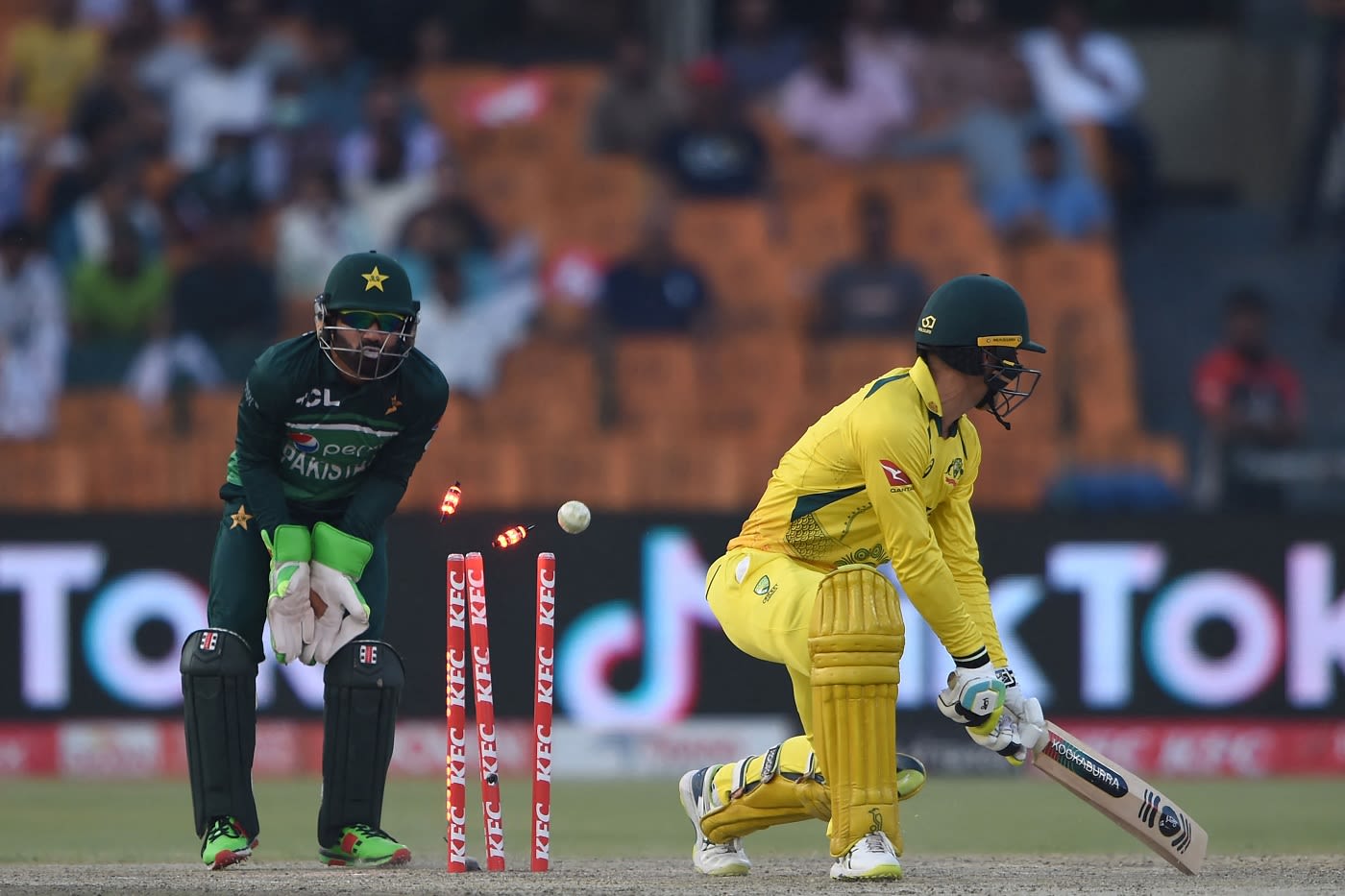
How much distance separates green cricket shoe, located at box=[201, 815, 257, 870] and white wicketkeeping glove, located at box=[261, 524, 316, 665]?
49 cm

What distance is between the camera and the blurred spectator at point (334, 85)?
13.7 meters

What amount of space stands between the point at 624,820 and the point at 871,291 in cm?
480

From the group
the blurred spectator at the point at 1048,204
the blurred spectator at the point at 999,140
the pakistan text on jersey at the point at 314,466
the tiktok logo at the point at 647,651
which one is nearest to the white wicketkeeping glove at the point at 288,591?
the pakistan text on jersey at the point at 314,466

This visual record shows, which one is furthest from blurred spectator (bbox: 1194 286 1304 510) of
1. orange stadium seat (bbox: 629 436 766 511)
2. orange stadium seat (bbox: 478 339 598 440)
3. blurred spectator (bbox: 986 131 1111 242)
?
orange stadium seat (bbox: 478 339 598 440)

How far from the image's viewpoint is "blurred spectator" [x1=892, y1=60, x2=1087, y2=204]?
13.5 metres

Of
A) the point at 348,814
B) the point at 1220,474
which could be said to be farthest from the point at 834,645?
the point at 1220,474

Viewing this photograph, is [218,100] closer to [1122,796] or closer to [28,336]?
[28,336]

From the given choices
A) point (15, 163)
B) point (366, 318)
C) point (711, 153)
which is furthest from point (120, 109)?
point (366, 318)

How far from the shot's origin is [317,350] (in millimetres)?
6059

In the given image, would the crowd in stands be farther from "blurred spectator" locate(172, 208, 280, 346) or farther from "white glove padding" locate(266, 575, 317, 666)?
"white glove padding" locate(266, 575, 317, 666)

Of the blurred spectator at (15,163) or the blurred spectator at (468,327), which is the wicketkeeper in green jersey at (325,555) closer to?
the blurred spectator at (468,327)

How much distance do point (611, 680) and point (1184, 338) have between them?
5324mm

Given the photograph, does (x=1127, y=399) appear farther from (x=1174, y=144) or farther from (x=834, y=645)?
(x=834, y=645)

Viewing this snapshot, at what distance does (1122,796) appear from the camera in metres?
5.87
